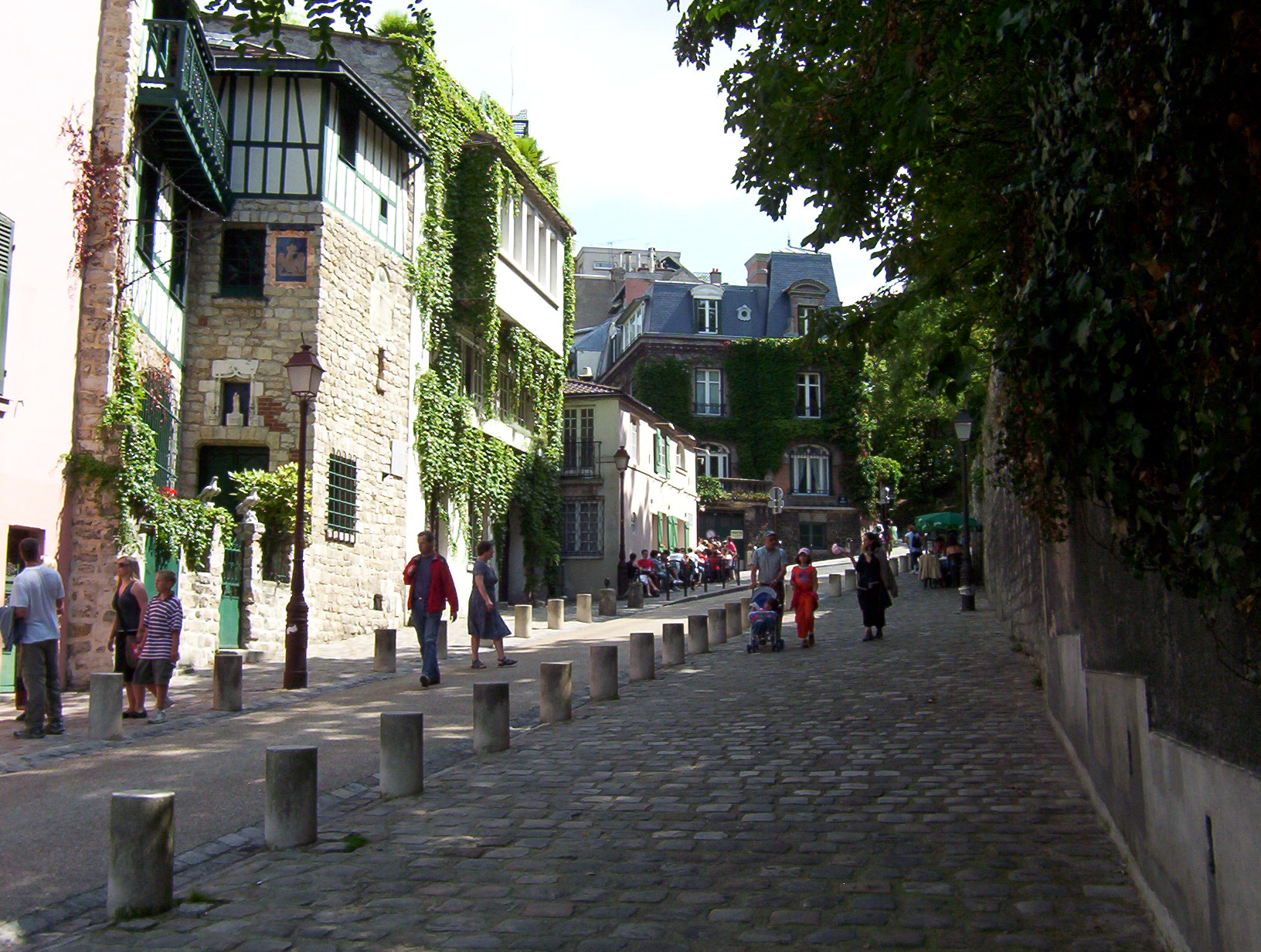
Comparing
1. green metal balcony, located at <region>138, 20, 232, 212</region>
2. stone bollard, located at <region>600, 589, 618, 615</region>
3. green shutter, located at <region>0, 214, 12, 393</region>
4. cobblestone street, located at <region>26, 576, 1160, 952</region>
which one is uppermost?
green metal balcony, located at <region>138, 20, 232, 212</region>

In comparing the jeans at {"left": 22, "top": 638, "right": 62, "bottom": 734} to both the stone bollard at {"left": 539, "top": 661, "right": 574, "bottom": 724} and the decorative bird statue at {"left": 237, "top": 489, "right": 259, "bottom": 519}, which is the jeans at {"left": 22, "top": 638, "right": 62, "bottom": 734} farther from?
the decorative bird statue at {"left": 237, "top": 489, "right": 259, "bottom": 519}

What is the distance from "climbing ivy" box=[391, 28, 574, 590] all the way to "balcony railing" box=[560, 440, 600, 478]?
19.0 feet

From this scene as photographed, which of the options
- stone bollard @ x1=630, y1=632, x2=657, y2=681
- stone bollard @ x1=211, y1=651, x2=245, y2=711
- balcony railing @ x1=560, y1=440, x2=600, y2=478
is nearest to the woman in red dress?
stone bollard @ x1=630, y1=632, x2=657, y2=681

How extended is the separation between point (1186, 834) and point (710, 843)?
2653 millimetres

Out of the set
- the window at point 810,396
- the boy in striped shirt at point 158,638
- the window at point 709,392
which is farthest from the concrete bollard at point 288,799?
the window at point 810,396

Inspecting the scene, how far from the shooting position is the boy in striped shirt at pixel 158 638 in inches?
446

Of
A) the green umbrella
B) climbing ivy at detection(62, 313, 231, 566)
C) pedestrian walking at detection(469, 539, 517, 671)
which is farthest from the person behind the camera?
the green umbrella

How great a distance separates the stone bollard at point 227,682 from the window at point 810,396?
44.3 m

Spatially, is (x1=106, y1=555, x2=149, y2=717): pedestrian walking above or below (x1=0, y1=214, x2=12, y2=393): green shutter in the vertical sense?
below

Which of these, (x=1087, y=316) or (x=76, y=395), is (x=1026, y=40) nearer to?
(x=1087, y=316)

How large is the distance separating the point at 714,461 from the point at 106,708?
44662 millimetres

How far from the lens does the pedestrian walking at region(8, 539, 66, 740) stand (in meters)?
10.4

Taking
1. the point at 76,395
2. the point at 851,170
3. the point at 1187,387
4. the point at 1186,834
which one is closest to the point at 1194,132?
the point at 1187,387

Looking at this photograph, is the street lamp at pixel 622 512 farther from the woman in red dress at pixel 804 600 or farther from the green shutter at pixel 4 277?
the green shutter at pixel 4 277
